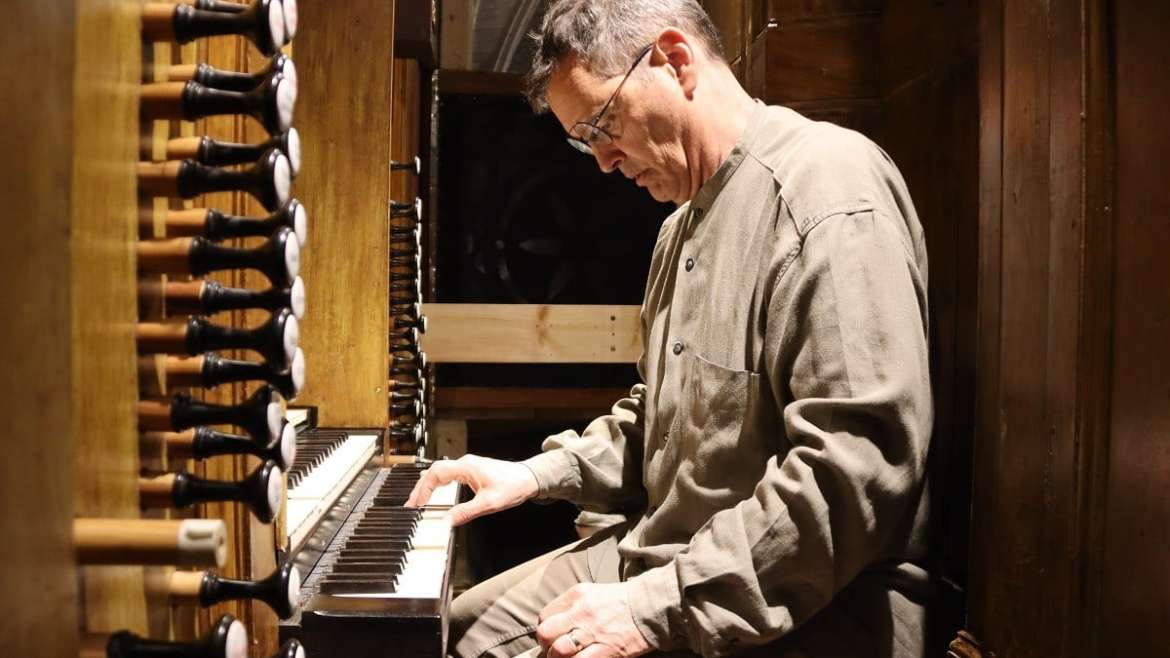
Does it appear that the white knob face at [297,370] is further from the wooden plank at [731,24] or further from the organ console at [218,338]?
the wooden plank at [731,24]

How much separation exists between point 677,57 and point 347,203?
1.28m

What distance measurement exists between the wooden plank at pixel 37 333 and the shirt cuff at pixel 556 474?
59.7 inches

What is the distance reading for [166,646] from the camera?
2.41 ft

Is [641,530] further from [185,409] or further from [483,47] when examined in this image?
[483,47]

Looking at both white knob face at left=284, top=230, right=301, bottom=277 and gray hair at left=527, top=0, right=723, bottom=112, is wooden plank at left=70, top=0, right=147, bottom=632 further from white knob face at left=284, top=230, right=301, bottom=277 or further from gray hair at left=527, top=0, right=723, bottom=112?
gray hair at left=527, top=0, right=723, bottom=112

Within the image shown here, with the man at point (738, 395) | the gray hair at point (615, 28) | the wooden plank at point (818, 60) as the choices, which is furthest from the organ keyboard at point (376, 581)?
the wooden plank at point (818, 60)

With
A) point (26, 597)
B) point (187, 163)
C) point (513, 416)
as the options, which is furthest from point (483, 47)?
point (26, 597)

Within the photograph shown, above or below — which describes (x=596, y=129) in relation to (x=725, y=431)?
above

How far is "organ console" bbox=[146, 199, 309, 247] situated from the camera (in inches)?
32.8

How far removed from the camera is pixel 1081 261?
1330 millimetres

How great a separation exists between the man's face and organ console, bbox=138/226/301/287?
124 centimetres

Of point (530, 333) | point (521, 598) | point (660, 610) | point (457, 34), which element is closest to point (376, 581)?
point (660, 610)

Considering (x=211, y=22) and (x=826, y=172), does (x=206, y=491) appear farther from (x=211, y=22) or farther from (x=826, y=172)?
(x=826, y=172)

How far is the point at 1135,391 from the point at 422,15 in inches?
110
